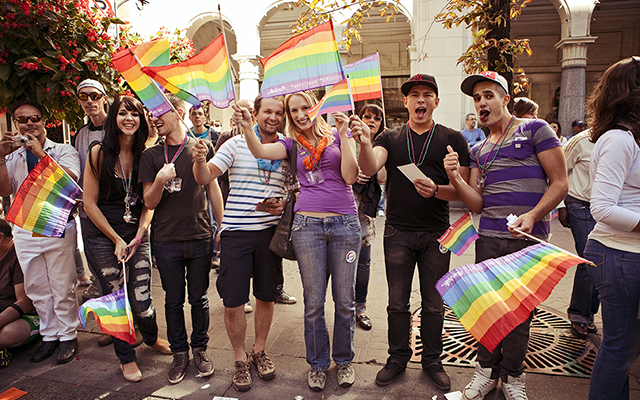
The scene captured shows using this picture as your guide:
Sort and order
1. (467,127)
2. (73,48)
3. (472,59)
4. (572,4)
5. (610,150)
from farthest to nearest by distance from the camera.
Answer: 1. (572,4)
2. (467,127)
3. (472,59)
4. (73,48)
5. (610,150)

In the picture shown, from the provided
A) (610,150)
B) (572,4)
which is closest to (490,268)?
(610,150)

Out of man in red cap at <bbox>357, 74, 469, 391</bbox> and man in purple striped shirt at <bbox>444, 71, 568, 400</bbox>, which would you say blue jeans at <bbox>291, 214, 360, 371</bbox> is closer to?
man in red cap at <bbox>357, 74, 469, 391</bbox>

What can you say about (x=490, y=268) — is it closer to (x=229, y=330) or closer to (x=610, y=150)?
(x=610, y=150)

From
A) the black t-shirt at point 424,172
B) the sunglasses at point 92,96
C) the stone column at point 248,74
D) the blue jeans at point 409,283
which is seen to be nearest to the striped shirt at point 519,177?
the black t-shirt at point 424,172

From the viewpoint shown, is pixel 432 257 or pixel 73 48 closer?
pixel 432 257

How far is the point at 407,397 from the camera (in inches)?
120

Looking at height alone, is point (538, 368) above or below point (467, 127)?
below

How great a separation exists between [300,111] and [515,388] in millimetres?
2479

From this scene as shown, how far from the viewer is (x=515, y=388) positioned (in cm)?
292

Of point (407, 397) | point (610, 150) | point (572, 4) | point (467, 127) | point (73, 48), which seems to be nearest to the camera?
point (610, 150)

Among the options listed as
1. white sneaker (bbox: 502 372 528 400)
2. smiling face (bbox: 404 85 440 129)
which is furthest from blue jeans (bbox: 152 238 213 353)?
white sneaker (bbox: 502 372 528 400)

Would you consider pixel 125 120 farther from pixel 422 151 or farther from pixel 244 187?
pixel 422 151

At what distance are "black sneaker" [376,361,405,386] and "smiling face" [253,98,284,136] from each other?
2036mm

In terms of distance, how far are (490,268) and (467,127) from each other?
791 cm
